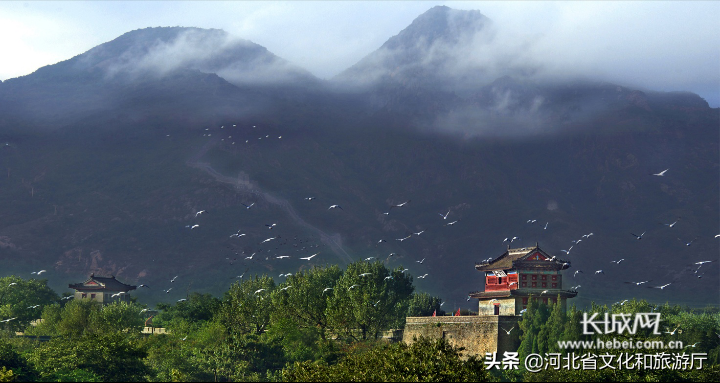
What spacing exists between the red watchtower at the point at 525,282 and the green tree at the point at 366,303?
16440 mm

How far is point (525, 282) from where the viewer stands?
12312cm

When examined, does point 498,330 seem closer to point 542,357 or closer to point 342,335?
point 542,357

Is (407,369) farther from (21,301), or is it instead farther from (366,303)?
(21,301)

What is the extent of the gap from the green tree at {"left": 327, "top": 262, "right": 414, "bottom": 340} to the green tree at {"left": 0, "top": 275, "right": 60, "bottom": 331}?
68782 millimetres

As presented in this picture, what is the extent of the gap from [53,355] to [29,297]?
81.5 metres

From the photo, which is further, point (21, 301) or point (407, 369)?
point (21, 301)

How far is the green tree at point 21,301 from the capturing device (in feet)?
531

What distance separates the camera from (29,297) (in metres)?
173

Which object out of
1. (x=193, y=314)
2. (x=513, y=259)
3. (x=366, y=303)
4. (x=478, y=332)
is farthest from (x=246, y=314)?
(x=513, y=259)

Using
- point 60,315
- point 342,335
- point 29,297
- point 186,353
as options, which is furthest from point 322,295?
point 29,297

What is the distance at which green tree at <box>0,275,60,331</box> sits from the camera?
161750 millimetres

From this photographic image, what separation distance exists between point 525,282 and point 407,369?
62.9m

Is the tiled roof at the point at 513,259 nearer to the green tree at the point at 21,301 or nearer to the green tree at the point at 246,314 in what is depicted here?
the green tree at the point at 246,314

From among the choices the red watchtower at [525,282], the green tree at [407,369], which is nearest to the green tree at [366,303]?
the red watchtower at [525,282]
